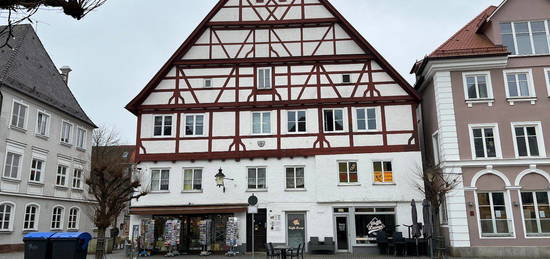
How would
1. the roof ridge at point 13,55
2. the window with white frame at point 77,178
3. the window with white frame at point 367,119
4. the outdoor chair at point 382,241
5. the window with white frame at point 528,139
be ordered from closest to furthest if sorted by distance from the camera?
1. the window with white frame at point 528,139
2. the outdoor chair at point 382,241
3. the window with white frame at point 367,119
4. the roof ridge at point 13,55
5. the window with white frame at point 77,178

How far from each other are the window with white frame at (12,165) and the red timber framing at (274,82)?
812cm

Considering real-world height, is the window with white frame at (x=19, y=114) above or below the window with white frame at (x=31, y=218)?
above

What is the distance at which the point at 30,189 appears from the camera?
27.7 m

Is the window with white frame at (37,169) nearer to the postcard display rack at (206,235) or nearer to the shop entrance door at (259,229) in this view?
the postcard display rack at (206,235)

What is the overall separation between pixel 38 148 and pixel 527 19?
97.1 ft

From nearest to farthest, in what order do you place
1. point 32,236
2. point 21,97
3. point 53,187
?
point 32,236 → point 21,97 → point 53,187

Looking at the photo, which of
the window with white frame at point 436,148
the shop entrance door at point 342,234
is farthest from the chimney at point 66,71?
the window with white frame at point 436,148

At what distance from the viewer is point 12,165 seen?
2622 cm

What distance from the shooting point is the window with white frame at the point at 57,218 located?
99.1 ft

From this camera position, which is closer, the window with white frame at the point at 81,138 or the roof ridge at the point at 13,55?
the roof ridge at the point at 13,55

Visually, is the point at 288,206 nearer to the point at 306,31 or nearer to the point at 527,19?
the point at 306,31

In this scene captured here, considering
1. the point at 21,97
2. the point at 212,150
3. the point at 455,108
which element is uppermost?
the point at 21,97

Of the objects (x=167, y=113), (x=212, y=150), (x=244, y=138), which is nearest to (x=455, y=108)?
(x=244, y=138)

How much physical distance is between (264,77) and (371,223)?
9.90 metres
